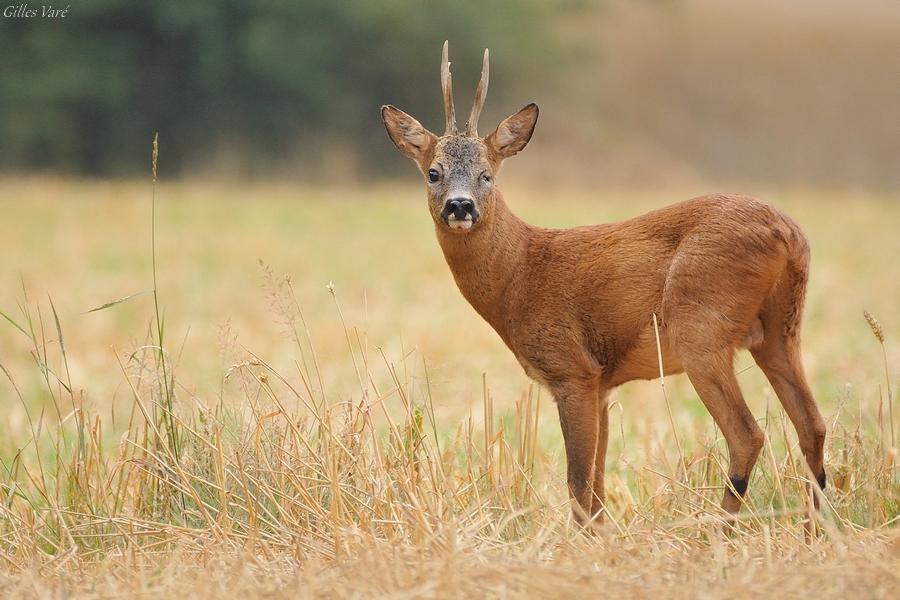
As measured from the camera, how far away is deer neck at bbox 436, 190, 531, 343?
5496 millimetres

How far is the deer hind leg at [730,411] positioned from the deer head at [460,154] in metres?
1.17

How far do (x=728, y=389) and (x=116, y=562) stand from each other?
7.69 ft

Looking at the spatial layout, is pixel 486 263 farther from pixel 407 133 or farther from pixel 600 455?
pixel 600 455

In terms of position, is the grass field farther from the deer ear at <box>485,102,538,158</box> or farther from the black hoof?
the deer ear at <box>485,102,538,158</box>

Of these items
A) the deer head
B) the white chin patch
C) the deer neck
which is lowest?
the deer neck

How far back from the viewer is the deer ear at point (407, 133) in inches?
225

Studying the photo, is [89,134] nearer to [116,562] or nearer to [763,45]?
[763,45]

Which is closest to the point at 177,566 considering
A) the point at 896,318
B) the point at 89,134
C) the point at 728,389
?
the point at 728,389

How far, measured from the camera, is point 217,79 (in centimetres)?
3052

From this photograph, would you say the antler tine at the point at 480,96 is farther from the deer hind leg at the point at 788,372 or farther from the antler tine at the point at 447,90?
the deer hind leg at the point at 788,372

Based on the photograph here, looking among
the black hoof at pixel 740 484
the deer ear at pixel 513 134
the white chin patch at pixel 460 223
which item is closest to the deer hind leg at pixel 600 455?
the black hoof at pixel 740 484

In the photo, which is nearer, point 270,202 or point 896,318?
point 896,318

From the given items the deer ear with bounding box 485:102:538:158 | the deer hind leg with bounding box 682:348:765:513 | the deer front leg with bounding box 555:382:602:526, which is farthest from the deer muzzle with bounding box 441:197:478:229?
the deer hind leg with bounding box 682:348:765:513

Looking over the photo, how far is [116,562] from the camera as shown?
4250 mm
